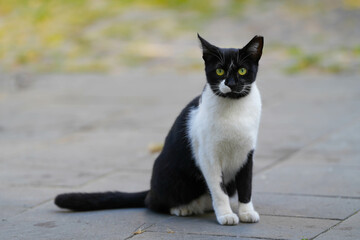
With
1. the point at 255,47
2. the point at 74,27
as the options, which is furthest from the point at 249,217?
the point at 74,27

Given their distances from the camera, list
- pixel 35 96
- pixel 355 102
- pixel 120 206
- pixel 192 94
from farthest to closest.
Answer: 1. pixel 35 96
2. pixel 192 94
3. pixel 355 102
4. pixel 120 206

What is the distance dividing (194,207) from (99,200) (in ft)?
2.45

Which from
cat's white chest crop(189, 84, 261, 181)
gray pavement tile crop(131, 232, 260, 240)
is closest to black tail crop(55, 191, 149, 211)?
gray pavement tile crop(131, 232, 260, 240)

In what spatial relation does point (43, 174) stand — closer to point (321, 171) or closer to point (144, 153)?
point (144, 153)

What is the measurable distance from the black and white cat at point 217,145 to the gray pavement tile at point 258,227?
0.29ft

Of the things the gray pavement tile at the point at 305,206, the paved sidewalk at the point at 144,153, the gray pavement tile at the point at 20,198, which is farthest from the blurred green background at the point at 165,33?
the gray pavement tile at the point at 20,198

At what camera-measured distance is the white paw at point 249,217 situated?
4395 millimetres

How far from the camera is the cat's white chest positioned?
4.25m

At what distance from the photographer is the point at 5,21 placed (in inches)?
635

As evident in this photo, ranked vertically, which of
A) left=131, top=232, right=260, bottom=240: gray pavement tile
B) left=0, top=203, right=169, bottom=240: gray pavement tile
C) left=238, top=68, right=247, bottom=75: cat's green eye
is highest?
left=238, top=68, right=247, bottom=75: cat's green eye

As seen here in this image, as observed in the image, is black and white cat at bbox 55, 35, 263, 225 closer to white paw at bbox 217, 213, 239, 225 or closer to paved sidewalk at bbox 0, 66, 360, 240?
white paw at bbox 217, 213, 239, 225

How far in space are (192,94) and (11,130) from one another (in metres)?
3.05

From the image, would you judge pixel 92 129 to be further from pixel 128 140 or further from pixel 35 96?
pixel 35 96

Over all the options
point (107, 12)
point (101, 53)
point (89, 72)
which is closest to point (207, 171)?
point (89, 72)
